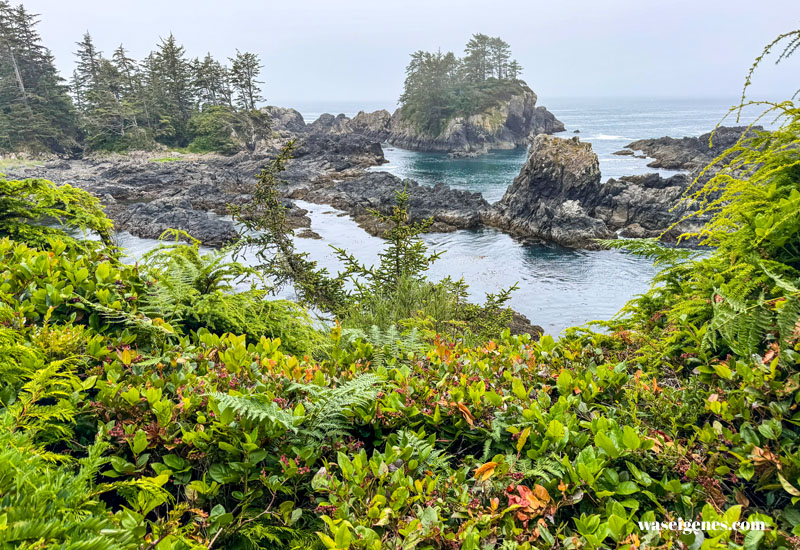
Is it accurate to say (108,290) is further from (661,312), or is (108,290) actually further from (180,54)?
(180,54)

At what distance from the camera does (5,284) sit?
95.4 inches

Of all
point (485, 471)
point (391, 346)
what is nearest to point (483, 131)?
point (391, 346)

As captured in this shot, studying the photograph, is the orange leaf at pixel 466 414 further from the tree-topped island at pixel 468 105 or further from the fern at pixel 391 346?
the tree-topped island at pixel 468 105

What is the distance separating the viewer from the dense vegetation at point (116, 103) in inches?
1714

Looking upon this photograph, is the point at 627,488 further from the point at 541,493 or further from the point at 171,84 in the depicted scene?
the point at 171,84

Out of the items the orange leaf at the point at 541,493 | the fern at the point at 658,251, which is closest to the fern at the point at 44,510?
the orange leaf at the point at 541,493

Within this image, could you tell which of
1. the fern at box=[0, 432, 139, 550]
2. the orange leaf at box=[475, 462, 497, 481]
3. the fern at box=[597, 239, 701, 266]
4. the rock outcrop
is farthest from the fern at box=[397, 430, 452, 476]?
the rock outcrop

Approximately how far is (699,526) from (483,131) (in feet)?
217

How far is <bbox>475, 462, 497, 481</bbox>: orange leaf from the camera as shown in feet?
5.50

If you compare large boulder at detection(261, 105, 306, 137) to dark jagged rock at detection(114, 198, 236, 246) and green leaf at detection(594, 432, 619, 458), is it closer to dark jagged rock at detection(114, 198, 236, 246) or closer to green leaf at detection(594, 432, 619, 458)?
dark jagged rock at detection(114, 198, 236, 246)

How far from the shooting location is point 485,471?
1.70 meters

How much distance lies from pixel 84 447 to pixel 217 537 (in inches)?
29.0

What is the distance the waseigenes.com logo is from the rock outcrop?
23025 mm

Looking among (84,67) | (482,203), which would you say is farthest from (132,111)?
(482,203)
